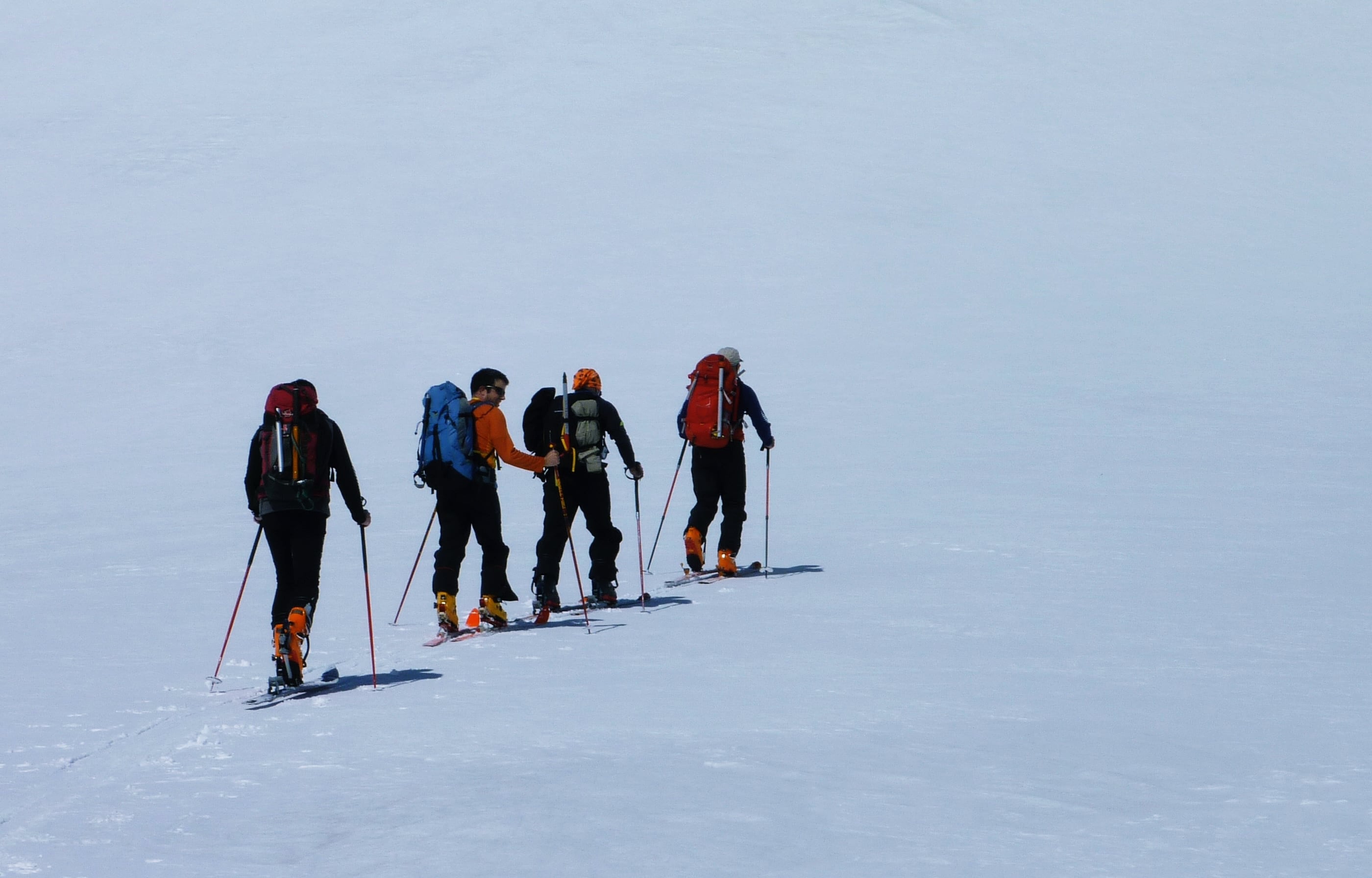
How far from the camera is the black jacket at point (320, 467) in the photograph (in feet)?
22.9

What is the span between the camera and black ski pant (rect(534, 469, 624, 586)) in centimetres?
886

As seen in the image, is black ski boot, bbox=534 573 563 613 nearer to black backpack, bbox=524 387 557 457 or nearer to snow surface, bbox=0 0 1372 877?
snow surface, bbox=0 0 1372 877

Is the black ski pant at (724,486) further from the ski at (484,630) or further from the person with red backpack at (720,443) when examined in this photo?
the ski at (484,630)

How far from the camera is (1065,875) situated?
4.39 m

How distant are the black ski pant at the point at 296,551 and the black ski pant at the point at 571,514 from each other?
6.28 ft

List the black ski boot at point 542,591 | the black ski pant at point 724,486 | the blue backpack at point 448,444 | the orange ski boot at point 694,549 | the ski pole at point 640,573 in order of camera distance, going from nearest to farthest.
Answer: the blue backpack at point 448,444 → the ski pole at point 640,573 → the black ski boot at point 542,591 → the black ski pant at point 724,486 → the orange ski boot at point 694,549

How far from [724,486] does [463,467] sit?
2499mm

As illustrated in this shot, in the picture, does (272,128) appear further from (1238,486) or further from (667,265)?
(1238,486)

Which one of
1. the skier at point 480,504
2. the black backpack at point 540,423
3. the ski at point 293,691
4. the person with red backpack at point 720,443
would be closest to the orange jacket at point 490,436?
the skier at point 480,504

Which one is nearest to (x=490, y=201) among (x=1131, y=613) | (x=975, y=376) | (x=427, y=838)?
(x=975, y=376)

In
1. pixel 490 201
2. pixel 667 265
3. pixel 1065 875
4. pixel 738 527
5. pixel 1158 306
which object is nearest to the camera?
pixel 1065 875

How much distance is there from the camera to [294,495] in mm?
6922

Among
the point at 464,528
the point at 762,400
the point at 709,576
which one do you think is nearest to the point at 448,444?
the point at 464,528

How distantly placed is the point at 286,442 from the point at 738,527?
403 centimetres
